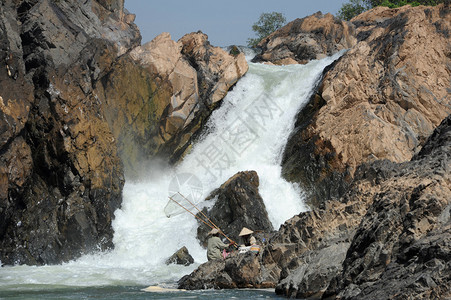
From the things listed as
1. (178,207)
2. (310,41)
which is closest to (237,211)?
(178,207)

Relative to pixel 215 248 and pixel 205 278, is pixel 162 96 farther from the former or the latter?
pixel 205 278

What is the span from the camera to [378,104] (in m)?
24.5

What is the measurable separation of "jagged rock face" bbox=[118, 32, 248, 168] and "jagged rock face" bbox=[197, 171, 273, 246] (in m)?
5.55

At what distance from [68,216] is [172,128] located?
300 inches

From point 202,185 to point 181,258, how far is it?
6.83 m

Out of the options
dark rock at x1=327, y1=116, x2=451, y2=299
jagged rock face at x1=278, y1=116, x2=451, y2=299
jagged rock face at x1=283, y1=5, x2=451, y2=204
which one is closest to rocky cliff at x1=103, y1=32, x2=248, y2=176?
jagged rock face at x1=283, y1=5, x2=451, y2=204

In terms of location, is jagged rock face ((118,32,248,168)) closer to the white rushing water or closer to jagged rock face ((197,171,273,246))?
the white rushing water

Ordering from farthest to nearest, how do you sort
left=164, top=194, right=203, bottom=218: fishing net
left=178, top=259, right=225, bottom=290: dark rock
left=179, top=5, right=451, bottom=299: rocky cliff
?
1. left=164, top=194, right=203, bottom=218: fishing net
2. left=178, top=259, right=225, bottom=290: dark rock
3. left=179, top=5, right=451, bottom=299: rocky cliff

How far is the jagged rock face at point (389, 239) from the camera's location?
305 inches

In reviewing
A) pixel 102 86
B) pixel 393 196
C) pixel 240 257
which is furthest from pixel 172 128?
pixel 393 196

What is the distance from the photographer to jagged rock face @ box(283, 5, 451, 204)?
910 inches

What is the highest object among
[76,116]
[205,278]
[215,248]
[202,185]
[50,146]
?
[76,116]

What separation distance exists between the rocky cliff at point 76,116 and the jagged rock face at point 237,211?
389 centimetres

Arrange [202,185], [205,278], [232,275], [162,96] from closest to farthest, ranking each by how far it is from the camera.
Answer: [232,275], [205,278], [202,185], [162,96]
